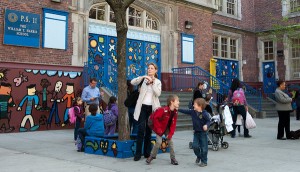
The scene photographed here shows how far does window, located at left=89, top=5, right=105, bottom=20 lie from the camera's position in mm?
13913

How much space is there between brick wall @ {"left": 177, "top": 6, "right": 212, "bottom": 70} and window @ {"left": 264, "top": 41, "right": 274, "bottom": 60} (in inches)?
263

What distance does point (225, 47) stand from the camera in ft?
70.8

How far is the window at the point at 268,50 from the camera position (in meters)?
23.1

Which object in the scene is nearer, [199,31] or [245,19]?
[199,31]

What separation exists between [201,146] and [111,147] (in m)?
1.83

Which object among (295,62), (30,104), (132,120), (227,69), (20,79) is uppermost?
(295,62)

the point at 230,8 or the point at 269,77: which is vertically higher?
the point at 230,8

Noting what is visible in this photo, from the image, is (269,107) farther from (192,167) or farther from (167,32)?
(192,167)

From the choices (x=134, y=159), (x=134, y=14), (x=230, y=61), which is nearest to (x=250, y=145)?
(x=134, y=159)

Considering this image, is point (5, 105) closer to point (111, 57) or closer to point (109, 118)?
point (109, 118)

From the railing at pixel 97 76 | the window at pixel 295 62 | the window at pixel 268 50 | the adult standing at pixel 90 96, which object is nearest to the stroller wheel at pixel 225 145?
the adult standing at pixel 90 96

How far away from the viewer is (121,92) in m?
6.92

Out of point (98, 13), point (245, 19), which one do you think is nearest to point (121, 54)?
point (98, 13)

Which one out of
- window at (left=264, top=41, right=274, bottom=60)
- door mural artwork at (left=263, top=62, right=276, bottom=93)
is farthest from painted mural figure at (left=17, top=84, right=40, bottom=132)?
window at (left=264, top=41, right=274, bottom=60)
